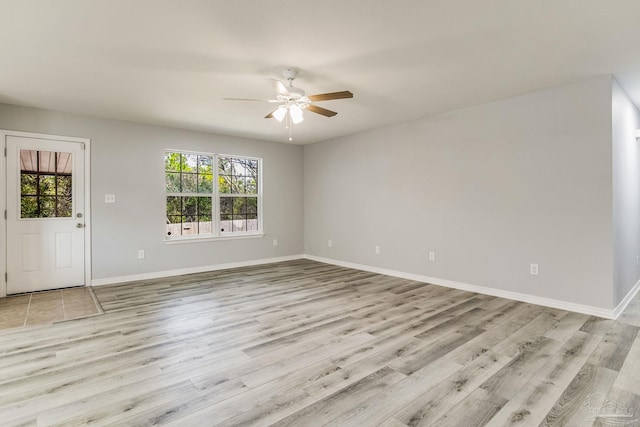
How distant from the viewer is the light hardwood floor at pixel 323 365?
187 centimetres

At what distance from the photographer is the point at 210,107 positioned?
4285mm

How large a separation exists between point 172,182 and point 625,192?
20.3 feet

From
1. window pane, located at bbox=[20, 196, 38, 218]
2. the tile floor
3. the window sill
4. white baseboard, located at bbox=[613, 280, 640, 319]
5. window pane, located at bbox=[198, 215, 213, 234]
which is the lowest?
the tile floor

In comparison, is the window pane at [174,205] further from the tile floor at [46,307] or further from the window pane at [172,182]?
the tile floor at [46,307]

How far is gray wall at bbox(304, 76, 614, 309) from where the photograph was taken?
11.1 ft

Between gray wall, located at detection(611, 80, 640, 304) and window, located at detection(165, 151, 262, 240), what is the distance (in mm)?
5292

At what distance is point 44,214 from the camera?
445 cm

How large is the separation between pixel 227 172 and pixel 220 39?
3760 mm

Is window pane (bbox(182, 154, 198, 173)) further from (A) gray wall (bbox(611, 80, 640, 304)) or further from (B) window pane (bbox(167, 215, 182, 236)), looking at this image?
(A) gray wall (bbox(611, 80, 640, 304))

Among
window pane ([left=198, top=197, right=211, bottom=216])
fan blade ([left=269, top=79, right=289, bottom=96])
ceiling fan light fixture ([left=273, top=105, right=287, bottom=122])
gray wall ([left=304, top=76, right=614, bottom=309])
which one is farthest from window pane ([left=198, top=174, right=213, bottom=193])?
fan blade ([left=269, top=79, right=289, bottom=96])

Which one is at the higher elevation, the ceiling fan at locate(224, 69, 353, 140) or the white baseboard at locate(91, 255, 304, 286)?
the ceiling fan at locate(224, 69, 353, 140)

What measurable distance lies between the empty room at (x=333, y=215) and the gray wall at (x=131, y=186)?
0.03m

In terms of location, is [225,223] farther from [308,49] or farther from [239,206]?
[308,49]

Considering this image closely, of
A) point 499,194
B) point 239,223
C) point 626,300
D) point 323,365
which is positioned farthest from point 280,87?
point 626,300
